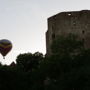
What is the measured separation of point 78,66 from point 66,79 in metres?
4.62

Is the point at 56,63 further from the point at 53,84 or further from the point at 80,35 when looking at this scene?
the point at 80,35

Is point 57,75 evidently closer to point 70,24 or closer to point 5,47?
point 5,47

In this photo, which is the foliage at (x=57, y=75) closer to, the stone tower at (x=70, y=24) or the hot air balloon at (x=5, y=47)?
the hot air balloon at (x=5, y=47)

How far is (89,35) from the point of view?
165ft

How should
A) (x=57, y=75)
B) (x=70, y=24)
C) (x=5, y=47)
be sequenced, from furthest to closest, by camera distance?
1. (x=70, y=24)
2. (x=5, y=47)
3. (x=57, y=75)

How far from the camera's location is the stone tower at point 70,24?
166ft

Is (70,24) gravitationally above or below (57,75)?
above

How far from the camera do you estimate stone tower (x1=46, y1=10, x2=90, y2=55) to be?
5054cm

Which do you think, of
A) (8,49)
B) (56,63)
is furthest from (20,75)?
(8,49)

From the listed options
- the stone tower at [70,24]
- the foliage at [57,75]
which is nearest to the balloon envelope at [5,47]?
the foliage at [57,75]

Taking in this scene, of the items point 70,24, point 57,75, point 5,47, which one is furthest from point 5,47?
point 57,75

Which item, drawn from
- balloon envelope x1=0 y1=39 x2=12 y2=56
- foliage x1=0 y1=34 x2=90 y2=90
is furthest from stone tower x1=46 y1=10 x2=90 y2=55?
foliage x1=0 y1=34 x2=90 y2=90

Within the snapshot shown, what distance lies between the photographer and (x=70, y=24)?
51.3 m

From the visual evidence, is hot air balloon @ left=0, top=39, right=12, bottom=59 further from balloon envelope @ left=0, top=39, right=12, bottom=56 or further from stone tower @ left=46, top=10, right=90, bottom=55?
stone tower @ left=46, top=10, right=90, bottom=55
